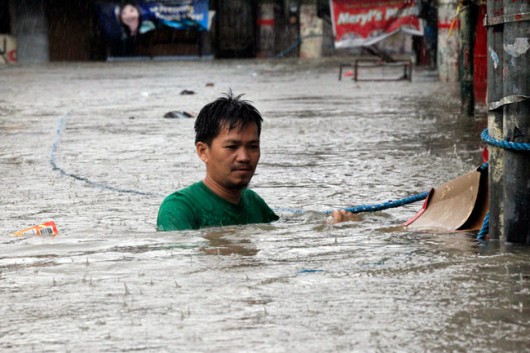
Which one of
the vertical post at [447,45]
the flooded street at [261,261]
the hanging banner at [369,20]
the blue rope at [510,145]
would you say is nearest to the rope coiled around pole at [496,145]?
the blue rope at [510,145]

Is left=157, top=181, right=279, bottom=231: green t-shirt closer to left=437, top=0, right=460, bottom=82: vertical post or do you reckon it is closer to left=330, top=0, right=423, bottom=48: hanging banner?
left=437, top=0, right=460, bottom=82: vertical post

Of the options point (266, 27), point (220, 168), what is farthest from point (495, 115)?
point (266, 27)

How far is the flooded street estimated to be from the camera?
353 cm

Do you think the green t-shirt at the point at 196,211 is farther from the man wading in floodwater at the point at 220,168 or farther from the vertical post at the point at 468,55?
the vertical post at the point at 468,55

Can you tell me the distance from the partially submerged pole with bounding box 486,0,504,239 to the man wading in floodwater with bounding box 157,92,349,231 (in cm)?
113

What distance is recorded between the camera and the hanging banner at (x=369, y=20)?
30.1 metres

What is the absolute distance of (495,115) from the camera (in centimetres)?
492

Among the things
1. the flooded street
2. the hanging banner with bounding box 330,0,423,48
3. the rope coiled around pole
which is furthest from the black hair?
the hanging banner with bounding box 330,0,423,48

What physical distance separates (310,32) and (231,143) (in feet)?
118

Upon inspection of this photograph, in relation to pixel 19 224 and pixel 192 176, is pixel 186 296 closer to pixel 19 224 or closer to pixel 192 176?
pixel 19 224

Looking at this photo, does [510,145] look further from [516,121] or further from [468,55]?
[468,55]

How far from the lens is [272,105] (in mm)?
16828

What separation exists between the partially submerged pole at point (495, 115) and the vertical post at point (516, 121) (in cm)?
6

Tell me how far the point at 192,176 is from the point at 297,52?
3328 cm
